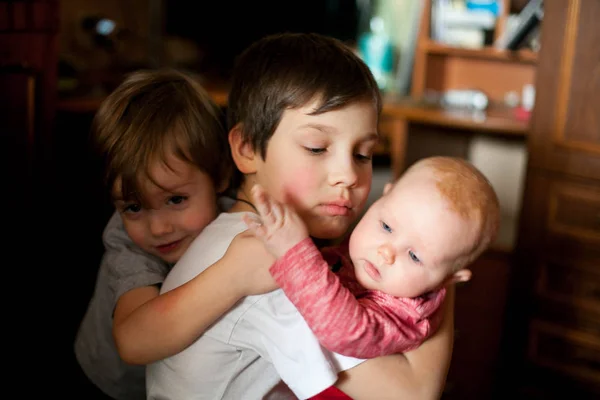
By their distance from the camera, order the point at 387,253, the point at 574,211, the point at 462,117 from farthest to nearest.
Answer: the point at 462,117 < the point at 574,211 < the point at 387,253

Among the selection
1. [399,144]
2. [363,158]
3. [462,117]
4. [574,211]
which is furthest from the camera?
[399,144]

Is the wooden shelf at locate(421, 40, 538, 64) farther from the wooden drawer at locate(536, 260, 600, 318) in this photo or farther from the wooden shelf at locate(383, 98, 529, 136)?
the wooden drawer at locate(536, 260, 600, 318)

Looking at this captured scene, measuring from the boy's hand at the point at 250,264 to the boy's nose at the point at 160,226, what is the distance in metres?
0.29

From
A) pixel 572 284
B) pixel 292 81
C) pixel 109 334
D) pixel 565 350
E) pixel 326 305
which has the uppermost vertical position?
pixel 292 81

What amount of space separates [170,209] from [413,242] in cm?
47

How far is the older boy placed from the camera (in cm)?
102

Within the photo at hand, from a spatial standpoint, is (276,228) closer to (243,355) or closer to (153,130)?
Answer: (243,355)

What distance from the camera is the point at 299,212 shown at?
1138 millimetres

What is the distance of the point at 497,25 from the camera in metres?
3.22

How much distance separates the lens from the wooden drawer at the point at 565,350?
2373mm

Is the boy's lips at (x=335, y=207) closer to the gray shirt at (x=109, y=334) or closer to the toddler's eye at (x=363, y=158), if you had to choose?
the toddler's eye at (x=363, y=158)

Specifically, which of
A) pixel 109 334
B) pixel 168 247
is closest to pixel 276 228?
pixel 168 247

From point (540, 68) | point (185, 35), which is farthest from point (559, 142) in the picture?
point (185, 35)

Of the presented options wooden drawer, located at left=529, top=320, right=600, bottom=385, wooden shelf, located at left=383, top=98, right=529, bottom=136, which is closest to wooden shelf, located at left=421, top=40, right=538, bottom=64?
wooden shelf, located at left=383, top=98, right=529, bottom=136
